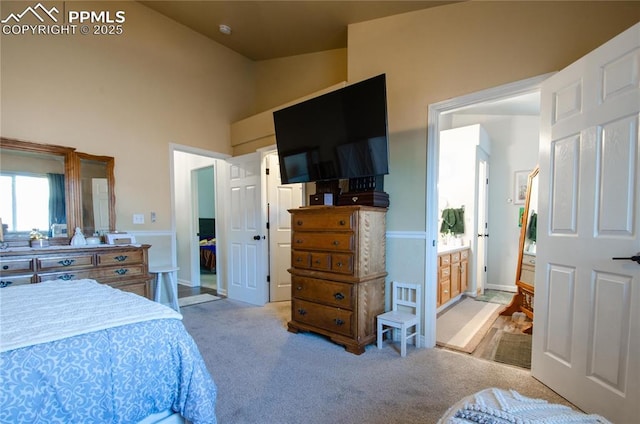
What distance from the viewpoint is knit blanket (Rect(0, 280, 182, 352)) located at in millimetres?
996

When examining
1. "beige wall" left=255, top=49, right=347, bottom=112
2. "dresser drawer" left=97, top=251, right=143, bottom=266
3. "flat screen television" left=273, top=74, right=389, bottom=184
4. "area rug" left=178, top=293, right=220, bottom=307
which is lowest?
"area rug" left=178, top=293, right=220, bottom=307

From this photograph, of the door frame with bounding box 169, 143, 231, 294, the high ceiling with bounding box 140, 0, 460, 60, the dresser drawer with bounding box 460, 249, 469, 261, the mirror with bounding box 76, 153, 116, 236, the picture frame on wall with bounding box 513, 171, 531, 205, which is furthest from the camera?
the picture frame on wall with bounding box 513, 171, 531, 205

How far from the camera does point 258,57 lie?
4.43 m

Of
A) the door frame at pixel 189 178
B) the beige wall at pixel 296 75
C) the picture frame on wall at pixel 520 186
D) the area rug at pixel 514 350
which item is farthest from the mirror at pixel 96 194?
the picture frame on wall at pixel 520 186

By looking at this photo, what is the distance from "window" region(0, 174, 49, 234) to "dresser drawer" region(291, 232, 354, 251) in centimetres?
237

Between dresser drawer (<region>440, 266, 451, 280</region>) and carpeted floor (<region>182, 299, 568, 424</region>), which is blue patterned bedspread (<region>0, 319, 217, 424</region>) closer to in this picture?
carpeted floor (<region>182, 299, 568, 424</region>)

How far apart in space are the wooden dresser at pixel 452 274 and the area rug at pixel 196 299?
313 cm

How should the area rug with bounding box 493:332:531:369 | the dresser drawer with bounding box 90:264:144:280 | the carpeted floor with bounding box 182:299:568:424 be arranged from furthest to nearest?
the dresser drawer with bounding box 90:264:144:280 < the area rug with bounding box 493:332:531:369 < the carpeted floor with bounding box 182:299:568:424

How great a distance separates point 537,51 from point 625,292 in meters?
1.69

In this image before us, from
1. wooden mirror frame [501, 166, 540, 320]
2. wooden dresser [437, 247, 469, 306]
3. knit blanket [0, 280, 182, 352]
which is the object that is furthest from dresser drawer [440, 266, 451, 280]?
knit blanket [0, 280, 182, 352]

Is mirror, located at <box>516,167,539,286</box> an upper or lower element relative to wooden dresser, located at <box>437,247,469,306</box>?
upper

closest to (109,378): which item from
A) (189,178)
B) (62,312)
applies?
(62,312)

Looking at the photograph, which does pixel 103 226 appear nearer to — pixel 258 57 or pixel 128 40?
pixel 128 40

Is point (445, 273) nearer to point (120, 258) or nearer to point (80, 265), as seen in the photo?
point (120, 258)
